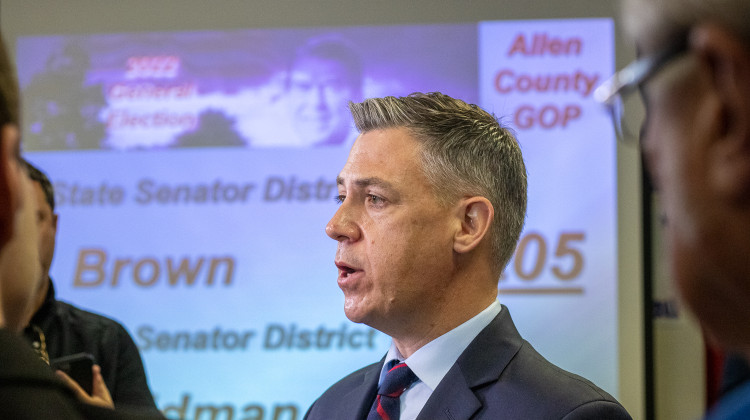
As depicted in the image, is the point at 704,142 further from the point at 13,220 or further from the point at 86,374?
the point at 86,374

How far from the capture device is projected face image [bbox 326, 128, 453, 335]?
6.26 ft

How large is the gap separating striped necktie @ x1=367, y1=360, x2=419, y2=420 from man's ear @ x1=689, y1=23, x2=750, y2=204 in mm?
1312

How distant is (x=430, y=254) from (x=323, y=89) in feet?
8.30

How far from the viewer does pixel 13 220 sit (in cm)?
75

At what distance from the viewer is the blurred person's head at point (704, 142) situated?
602mm

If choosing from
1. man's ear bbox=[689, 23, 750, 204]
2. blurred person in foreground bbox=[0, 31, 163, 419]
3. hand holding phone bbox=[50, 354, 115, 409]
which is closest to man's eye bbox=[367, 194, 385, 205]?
hand holding phone bbox=[50, 354, 115, 409]

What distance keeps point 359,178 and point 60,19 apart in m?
3.29

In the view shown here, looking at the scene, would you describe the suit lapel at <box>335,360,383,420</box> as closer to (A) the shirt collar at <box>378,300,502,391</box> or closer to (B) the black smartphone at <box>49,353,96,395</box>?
(A) the shirt collar at <box>378,300,502,391</box>

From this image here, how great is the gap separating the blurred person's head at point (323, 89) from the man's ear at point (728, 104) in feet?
11.9

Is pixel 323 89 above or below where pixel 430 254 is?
above

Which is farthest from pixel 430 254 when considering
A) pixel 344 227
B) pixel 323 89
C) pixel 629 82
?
pixel 323 89

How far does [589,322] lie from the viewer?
413 cm

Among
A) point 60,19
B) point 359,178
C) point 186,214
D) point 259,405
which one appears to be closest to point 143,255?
point 186,214

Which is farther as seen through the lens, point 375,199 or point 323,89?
point 323,89
